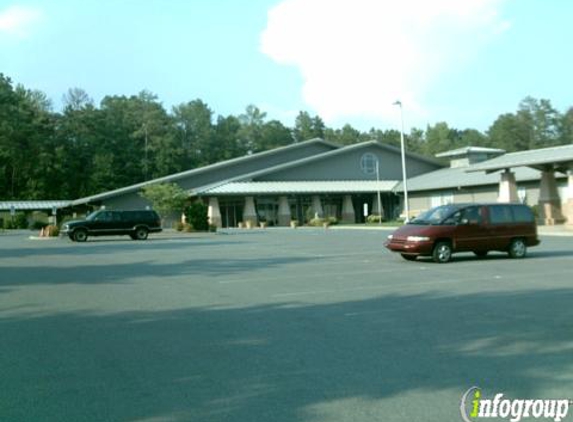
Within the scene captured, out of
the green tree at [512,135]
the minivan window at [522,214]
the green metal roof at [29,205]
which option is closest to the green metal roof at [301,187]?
the green metal roof at [29,205]

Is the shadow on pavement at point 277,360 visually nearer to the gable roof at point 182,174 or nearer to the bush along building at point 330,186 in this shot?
the bush along building at point 330,186

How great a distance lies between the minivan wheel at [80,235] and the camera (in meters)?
39.2

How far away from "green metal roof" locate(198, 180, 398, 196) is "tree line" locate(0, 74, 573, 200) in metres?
37.3

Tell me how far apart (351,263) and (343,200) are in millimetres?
44408

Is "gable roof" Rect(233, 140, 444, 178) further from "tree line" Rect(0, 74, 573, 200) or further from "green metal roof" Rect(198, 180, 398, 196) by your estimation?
"tree line" Rect(0, 74, 573, 200)

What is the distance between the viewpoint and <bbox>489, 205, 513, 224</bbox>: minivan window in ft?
66.1

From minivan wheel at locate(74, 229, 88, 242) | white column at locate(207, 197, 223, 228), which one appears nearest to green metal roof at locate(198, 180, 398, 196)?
Result: white column at locate(207, 197, 223, 228)

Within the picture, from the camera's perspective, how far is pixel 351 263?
19922 mm

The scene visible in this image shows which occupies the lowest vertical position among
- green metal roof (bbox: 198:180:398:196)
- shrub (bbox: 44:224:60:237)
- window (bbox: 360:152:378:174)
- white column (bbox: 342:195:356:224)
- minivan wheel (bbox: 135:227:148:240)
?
minivan wheel (bbox: 135:227:148:240)

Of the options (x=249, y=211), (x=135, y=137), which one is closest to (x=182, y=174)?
(x=249, y=211)

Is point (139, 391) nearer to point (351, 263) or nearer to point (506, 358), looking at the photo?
point (506, 358)

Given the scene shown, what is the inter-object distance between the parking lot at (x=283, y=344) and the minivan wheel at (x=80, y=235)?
73.7 ft

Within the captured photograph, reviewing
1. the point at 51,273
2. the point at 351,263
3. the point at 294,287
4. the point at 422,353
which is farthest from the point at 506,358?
the point at 51,273

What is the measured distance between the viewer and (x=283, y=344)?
8.65 m
